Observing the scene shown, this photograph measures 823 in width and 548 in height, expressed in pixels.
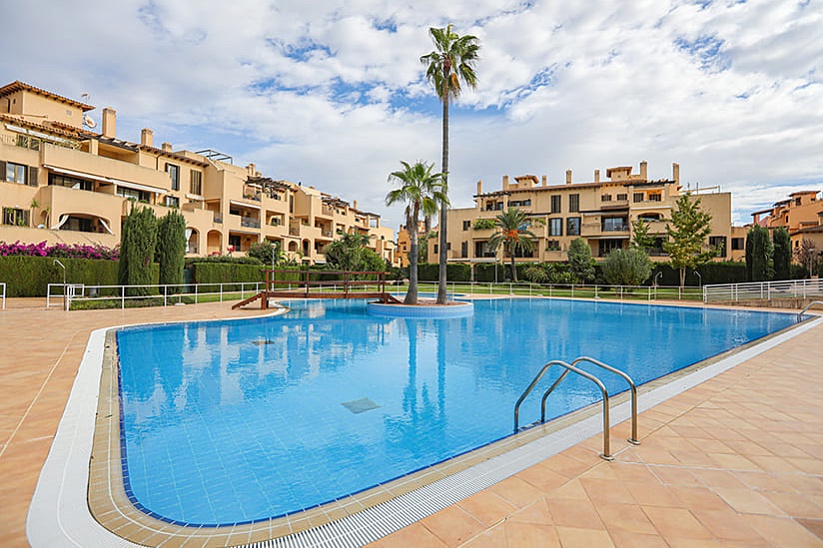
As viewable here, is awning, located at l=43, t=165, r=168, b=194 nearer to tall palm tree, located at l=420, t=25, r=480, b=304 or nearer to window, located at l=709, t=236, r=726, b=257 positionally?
tall palm tree, located at l=420, t=25, r=480, b=304

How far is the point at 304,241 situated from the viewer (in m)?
43.8

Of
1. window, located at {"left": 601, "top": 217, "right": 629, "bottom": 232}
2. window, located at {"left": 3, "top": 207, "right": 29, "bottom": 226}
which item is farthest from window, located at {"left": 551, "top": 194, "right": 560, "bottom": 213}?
window, located at {"left": 3, "top": 207, "right": 29, "bottom": 226}

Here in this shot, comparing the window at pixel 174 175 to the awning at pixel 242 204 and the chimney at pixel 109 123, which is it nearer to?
the awning at pixel 242 204

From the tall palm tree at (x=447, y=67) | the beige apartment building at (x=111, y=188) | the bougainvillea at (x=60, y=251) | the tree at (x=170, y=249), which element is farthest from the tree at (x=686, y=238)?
the bougainvillea at (x=60, y=251)

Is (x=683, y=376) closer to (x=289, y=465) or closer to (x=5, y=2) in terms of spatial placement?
(x=289, y=465)

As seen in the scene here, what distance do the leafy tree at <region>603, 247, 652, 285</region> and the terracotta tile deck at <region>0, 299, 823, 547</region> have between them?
23.9 metres

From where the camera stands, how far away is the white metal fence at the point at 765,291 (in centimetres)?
2095

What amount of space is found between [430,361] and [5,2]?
43.9ft

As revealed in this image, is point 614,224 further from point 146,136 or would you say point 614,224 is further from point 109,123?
point 109,123

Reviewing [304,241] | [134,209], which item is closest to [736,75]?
[134,209]

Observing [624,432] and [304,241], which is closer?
[624,432]

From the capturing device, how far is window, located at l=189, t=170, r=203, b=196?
110 ft

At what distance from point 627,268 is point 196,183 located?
3518 cm

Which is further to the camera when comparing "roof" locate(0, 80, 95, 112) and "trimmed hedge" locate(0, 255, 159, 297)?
"roof" locate(0, 80, 95, 112)
